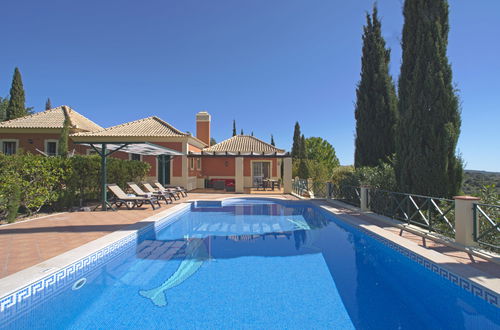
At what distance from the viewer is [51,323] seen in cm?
327

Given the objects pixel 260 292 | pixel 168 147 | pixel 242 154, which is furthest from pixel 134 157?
pixel 260 292

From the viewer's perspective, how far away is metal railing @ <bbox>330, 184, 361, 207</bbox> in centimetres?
1151

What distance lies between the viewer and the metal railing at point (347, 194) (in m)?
11.5

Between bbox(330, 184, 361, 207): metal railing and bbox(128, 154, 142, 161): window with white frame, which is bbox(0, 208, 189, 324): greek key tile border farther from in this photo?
bbox(128, 154, 142, 161): window with white frame

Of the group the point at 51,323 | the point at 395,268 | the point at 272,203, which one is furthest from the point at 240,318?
the point at 272,203

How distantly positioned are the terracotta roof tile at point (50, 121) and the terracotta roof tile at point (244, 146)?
38.7 feet

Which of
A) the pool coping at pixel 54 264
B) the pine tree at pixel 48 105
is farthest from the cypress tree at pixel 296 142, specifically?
the pine tree at pixel 48 105

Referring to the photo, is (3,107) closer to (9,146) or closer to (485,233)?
(9,146)

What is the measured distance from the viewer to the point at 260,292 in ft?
13.5

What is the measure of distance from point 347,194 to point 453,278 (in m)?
8.79

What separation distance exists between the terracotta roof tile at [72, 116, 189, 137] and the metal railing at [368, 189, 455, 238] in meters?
14.5

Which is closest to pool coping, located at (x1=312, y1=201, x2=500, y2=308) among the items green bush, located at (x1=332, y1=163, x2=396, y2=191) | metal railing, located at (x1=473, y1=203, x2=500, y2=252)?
metal railing, located at (x1=473, y1=203, x2=500, y2=252)

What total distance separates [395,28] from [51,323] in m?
13.5

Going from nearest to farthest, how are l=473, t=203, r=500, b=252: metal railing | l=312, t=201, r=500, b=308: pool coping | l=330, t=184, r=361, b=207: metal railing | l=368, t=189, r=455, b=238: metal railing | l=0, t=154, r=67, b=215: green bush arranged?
l=312, t=201, r=500, b=308: pool coping, l=473, t=203, r=500, b=252: metal railing, l=368, t=189, r=455, b=238: metal railing, l=0, t=154, r=67, b=215: green bush, l=330, t=184, r=361, b=207: metal railing
